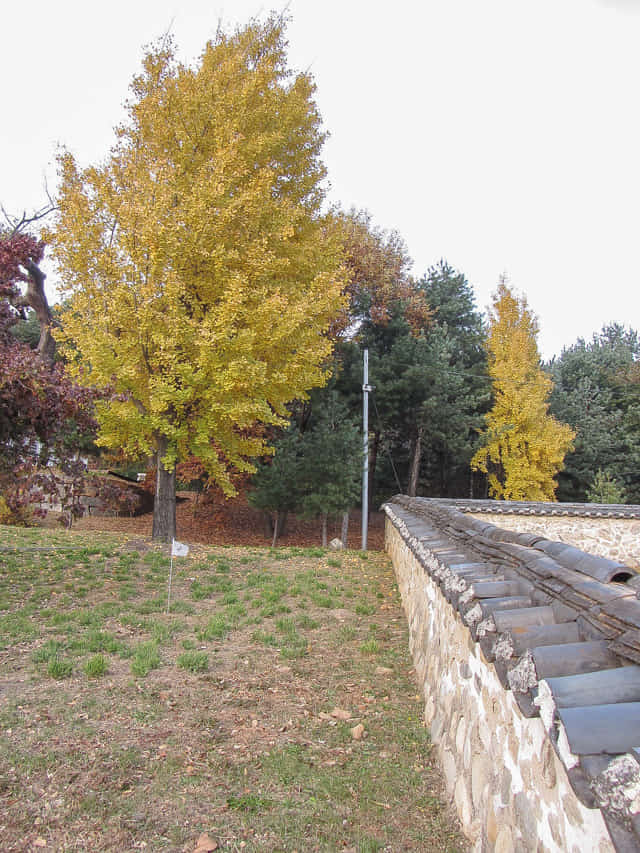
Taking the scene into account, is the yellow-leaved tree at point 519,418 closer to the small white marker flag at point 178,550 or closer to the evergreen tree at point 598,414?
the evergreen tree at point 598,414

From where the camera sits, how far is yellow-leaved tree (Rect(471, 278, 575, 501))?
64.3 ft

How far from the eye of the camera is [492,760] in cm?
230

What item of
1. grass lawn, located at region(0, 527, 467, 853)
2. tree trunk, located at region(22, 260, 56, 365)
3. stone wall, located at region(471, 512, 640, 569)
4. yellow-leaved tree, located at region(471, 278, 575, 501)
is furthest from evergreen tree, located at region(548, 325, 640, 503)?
tree trunk, located at region(22, 260, 56, 365)

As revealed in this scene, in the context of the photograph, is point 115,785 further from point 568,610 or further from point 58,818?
point 568,610

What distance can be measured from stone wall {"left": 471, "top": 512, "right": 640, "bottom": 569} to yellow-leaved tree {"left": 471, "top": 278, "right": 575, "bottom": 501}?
5974mm

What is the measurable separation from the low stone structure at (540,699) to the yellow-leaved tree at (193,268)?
6.27m

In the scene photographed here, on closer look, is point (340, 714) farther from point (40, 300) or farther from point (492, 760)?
point (40, 300)

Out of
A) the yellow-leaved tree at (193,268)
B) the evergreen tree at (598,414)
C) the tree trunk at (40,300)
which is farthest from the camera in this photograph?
the evergreen tree at (598,414)

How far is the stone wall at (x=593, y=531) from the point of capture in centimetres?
1309

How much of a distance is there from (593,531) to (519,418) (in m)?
6.97

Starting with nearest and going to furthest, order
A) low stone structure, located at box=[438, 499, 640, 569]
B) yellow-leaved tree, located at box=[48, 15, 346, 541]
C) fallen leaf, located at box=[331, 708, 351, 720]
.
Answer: fallen leaf, located at box=[331, 708, 351, 720]
yellow-leaved tree, located at box=[48, 15, 346, 541]
low stone structure, located at box=[438, 499, 640, 569]

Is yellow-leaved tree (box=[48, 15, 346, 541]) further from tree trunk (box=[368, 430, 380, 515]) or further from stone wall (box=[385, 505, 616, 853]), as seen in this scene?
tree trunk (box=[368, 430, 380, 515])

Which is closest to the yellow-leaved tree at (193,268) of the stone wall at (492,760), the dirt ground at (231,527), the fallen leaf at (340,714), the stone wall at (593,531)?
the fallen leaf at (340,714)

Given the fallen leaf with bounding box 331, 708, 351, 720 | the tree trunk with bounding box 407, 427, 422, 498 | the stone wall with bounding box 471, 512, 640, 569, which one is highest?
the tree trunk with bounding box 407, 427, 422, 498
